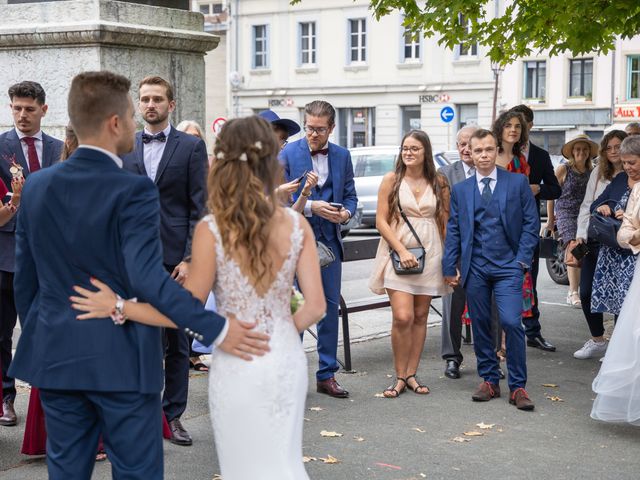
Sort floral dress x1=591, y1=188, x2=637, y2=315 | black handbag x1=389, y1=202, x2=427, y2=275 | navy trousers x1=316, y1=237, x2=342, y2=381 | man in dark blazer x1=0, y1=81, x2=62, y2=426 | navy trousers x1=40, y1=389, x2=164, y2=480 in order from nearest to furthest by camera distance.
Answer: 1. navy trousers x1=40, y1=389, x2=164, y2=480
2. man in dark blazer x1=0, y1=81, x2=62, y2=426
3. navy trousers x1=316, y1=237, x2=342, y2=381
4. black handbag x1=389, y1=202, x2=427, y2=275
5. floral dress x1=591, y1=188, x2=637, y2=315

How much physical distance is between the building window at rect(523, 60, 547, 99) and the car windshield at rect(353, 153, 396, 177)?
2134 centimetres

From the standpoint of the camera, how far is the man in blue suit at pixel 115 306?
3.73 m

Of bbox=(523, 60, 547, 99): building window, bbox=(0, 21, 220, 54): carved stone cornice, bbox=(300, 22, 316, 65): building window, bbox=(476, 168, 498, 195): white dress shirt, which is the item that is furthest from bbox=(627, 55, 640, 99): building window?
bbox=(476, 168, 498, 195): white dress shirt

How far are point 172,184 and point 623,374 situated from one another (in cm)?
311

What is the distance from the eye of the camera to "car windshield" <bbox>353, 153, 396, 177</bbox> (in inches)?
1032

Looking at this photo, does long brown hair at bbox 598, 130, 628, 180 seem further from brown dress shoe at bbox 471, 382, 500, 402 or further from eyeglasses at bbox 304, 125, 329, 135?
eyeglasses at bbox 304, 125, 329, 135

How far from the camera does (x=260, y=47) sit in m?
53.6

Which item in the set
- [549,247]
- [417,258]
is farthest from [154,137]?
[549,247]

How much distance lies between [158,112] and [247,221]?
2.67 m

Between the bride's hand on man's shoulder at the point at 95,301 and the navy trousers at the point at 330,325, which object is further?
the navy trousers at the point at 330,325

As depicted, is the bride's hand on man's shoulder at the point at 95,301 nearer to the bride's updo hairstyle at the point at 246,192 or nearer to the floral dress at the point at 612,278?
the bride's updo hairstyle at the point at 246,192

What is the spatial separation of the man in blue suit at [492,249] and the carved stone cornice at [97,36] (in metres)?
2.60

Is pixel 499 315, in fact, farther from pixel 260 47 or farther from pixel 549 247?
pixel 260 47

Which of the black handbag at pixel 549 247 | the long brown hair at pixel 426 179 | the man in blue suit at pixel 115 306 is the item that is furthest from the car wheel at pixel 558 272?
the man in blue suit at pixel 115 306
